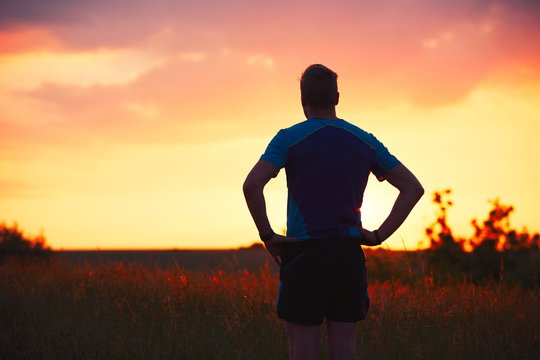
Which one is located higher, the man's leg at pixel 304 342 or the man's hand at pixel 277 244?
the man's hand at pixel 277 244

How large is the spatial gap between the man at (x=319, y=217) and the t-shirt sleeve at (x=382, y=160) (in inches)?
1.9

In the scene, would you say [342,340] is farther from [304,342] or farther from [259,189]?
[259,189]

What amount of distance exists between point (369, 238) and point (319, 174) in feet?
1.74

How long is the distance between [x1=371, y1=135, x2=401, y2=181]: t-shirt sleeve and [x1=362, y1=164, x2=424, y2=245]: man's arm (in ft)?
0.10

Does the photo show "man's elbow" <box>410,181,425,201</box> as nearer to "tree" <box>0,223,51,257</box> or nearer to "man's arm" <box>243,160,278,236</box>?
"man's arm" <box>243,160,278,236</box>

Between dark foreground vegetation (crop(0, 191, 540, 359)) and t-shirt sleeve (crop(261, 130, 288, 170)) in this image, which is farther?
dark foreground vegetation (crop(0, 191, 540, 359))

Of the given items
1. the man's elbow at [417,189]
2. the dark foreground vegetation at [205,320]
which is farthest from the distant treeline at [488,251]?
the man's elbow at [417,189]

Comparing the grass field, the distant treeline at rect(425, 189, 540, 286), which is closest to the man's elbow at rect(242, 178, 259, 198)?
the grass field

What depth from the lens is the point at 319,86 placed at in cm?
426

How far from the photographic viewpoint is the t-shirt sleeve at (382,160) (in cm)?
439

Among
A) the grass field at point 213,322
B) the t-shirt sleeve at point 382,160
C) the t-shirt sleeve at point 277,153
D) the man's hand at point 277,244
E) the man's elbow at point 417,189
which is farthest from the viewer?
the grass field at point 213,322

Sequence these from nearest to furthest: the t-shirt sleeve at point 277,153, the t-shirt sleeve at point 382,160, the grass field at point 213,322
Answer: the t-shirt sleeve at point 277,153 < the t-shirt sleeve at point 382,160 < the grass field at point 213,322

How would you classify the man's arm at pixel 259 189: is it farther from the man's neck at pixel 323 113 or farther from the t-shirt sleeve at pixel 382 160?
the t-shirt sleeve at pixel 382 160

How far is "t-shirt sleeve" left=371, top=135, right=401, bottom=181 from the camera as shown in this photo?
4391 mm
